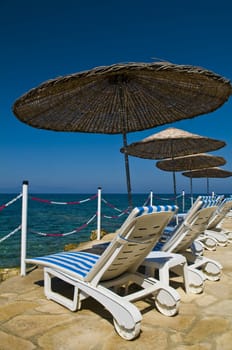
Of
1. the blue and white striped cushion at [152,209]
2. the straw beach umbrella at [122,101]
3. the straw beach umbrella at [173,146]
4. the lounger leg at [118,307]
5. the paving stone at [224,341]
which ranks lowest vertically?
the paving stone at [224,341]

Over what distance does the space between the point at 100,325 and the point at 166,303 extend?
615 millimetres

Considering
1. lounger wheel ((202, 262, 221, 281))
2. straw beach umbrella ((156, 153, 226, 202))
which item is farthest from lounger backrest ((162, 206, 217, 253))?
straw beach umbrella ((156, 153, 226, 202))

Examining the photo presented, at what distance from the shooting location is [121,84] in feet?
12.1

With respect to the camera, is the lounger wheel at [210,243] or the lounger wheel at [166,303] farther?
the lounger wheel at [210,243]

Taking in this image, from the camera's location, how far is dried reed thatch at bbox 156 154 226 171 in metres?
8.77

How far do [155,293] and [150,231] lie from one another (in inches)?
25.0

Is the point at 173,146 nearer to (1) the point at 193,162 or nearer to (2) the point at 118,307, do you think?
(1) the point at 193,162

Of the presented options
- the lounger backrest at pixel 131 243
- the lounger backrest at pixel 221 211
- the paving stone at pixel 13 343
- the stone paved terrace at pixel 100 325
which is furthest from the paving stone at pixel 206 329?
the lounger backrest at pixel 221 211

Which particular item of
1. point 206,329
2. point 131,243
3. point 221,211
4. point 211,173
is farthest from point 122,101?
point 211,173

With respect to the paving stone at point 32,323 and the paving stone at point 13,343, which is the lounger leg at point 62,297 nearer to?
the paving stone at point 32,323

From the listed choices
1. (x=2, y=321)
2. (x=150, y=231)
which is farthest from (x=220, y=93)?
(x=2, y=321)

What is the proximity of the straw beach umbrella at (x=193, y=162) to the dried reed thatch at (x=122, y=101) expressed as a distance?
456 cm

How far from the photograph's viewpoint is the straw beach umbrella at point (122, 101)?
3111 mm

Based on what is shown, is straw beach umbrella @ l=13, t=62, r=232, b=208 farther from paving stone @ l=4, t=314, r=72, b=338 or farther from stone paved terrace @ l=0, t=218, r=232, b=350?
paving stone @ l=4, t=314, r=72, b=338
